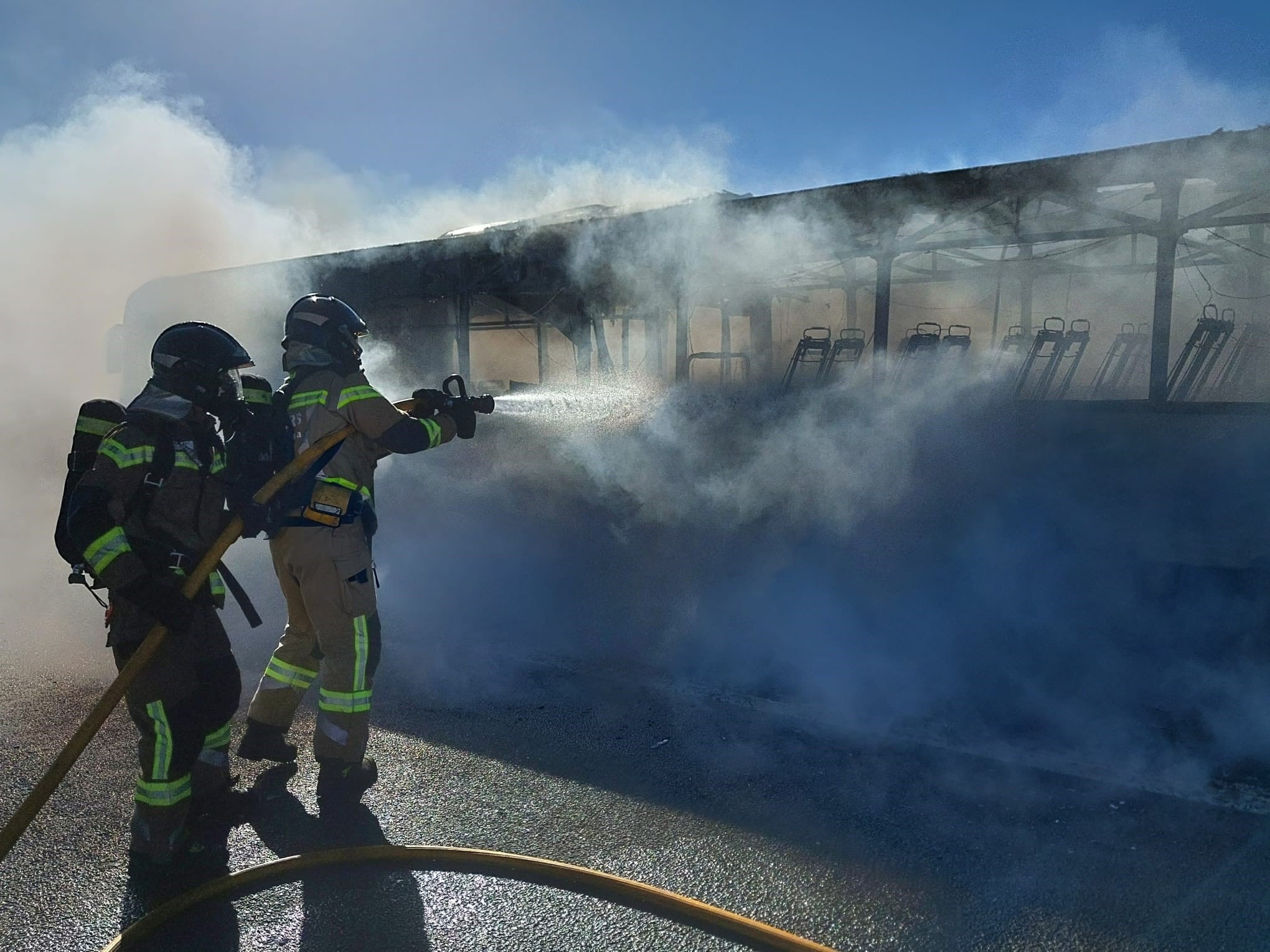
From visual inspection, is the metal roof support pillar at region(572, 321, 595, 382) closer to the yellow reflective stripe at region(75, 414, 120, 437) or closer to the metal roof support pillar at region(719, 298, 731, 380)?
the metal roof support pillar at region(719, 298, 731, 380)

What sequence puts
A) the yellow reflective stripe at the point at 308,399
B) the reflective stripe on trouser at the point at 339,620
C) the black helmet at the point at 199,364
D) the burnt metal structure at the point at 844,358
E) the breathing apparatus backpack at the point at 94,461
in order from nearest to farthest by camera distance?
1. the breathing apparatus backpack at the point at 94,461
2. the black helmet at the point at 199,364
3. the reflective stripe on trouser at the point at 339,620
4. the yellow reflective stripe at the point at 308,399
5. the burnt metal structure at the point at 844,358

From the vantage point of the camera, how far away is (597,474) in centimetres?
575

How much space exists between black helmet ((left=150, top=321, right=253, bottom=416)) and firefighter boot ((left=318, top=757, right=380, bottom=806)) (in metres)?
1.29

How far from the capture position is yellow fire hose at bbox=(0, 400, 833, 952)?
7.28ft

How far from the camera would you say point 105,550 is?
2.49 meters

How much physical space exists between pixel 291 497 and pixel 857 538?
318 centimetres

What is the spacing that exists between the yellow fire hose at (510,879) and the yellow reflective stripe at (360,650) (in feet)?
2.02

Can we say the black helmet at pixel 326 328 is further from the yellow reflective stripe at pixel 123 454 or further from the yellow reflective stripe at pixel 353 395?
the yellow reflective stripe at pixel 123 454

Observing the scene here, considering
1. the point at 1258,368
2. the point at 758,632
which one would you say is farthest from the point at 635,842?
the point at 1258,368

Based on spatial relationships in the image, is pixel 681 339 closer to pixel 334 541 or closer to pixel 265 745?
pixel 334 541

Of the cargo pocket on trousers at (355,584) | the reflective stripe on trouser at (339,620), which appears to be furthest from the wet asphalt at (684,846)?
the cargo pocket on trousers at (355,584)

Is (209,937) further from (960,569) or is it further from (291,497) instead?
(960,569)

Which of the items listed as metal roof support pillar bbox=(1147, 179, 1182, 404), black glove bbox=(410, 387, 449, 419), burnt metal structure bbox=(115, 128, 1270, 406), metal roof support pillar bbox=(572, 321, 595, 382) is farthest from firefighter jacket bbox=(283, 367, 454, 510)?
metal roof support pillar bbox=(572, 321, 595, 382)

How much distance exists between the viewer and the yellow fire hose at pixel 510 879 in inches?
86.4
